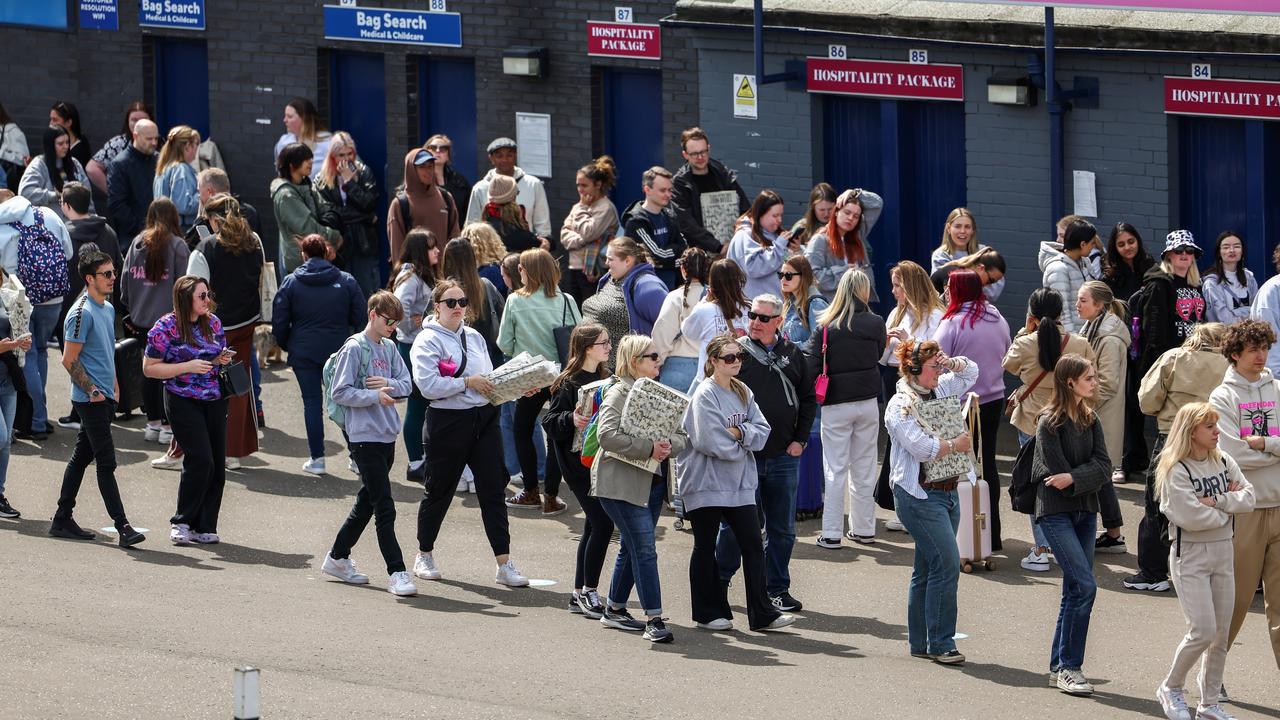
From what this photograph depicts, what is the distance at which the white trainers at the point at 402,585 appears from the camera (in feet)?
38.5

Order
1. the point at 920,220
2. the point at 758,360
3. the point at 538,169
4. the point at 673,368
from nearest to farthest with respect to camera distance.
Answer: the point at 758,360
the point at 673,368
the point at 920,220
the point at 538,169

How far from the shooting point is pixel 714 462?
35.8 ft

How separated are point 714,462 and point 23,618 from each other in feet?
12.5

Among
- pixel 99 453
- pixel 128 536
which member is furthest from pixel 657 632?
pixel 99 453

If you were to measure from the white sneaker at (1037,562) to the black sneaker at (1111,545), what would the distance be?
508mm

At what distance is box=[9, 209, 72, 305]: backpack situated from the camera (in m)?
14.9

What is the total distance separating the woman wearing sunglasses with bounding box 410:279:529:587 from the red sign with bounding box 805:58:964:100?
597 centimetres

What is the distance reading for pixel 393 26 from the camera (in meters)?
20.0

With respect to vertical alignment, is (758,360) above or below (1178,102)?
below

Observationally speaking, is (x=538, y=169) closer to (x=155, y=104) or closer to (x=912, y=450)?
(x=155, y=104)

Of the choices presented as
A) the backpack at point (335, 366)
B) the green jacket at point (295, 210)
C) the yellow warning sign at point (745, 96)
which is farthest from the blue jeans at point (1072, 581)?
the green jacket at point (295, 210)

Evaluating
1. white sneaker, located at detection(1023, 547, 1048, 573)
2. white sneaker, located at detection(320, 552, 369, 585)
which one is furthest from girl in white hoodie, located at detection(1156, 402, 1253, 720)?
white sneaker, located at detection(320, 552, 369, 585)

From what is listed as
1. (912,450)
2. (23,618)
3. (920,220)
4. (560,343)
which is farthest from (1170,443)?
(920,220)

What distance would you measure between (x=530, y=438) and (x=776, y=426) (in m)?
2.71
